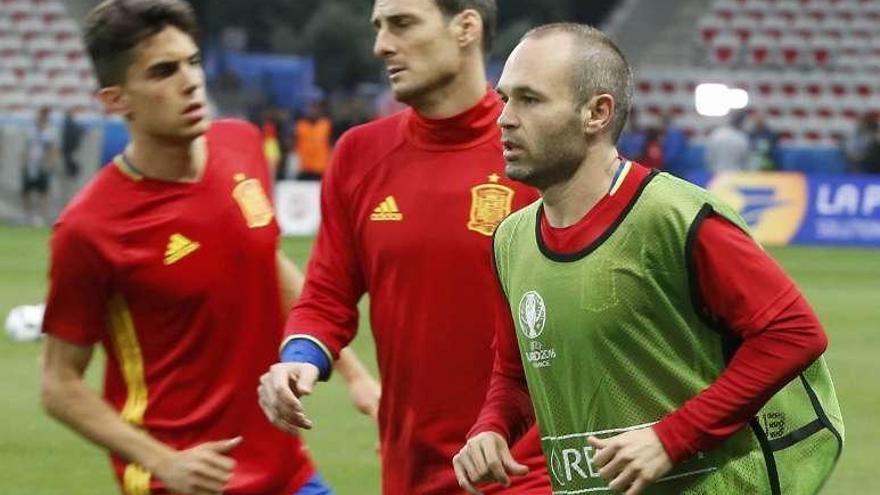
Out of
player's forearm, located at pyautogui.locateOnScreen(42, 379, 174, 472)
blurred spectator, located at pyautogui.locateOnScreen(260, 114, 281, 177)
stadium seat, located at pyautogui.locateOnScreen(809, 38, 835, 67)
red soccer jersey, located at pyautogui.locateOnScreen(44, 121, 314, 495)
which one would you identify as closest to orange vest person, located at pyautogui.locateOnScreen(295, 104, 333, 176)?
blurred spectator, located at pyautogui.locateOnScreen(260, 114, 281, 177)

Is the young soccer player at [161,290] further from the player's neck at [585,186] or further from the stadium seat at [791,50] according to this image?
the stadium seat at [791,50]

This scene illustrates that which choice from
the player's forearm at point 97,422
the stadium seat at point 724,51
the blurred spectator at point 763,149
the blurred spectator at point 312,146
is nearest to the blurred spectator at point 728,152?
the blurred spectator at point 763,149

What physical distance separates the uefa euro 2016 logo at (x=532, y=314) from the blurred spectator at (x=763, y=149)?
27.1 m

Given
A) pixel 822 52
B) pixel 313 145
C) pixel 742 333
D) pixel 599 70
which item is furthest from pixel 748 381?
pixel 822 52

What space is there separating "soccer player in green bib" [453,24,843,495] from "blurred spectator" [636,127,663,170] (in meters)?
26.7

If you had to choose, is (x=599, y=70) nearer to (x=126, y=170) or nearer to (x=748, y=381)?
(x=748, y=381)

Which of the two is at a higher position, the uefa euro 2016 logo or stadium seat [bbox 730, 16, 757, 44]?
the uefa euro 2016 logo

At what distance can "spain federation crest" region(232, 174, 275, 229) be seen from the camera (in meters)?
5.68

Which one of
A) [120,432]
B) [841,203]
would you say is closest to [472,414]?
[120,432]

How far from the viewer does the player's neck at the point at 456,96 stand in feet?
18.9

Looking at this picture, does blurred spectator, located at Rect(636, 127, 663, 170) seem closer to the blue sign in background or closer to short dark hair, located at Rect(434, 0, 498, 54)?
the blue sign in background

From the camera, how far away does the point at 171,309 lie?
217 inches

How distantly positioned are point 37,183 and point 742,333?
28428mm

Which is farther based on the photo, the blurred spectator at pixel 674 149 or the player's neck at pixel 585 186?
the blurred spectator at pixel 674 149
